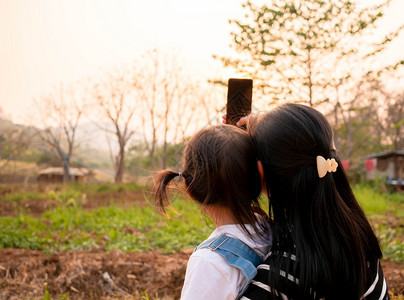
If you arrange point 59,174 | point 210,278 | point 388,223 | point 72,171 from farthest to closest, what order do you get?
point 72,171 < point 59,174 < point 388,223 < point 210,278

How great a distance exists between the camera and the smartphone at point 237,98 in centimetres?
183

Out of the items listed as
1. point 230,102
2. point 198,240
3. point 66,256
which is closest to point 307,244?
point 230,102

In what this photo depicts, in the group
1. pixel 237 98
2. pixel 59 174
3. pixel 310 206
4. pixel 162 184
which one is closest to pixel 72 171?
pixel 59 174

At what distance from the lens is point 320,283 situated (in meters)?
1.24

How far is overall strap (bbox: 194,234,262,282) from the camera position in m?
1.23

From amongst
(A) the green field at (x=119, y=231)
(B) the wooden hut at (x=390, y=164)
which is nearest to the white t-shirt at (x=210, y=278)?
(A) the green field at (x=119, y=231)

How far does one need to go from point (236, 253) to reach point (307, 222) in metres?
0.25

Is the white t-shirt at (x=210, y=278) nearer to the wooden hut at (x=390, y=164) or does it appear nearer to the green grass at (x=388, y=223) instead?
the green grass at (x=388, y=223)

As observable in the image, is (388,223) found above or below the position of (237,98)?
below

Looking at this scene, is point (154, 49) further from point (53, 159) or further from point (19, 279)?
point (19, 279)

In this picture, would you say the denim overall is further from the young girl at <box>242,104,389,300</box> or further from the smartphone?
the smartphone

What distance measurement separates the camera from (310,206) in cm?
132

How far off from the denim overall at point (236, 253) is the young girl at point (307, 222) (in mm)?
40

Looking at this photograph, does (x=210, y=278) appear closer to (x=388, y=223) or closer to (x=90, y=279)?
(x=90, y=279)
